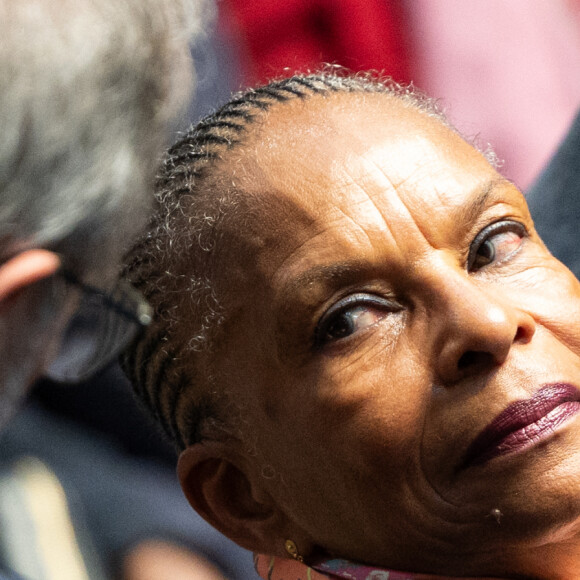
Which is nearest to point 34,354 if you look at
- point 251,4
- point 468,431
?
point 468,431

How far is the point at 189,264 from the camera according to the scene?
58.8 inches

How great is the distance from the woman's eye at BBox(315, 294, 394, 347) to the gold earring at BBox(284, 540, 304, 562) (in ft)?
1.22

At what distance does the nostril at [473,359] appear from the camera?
4.20ft

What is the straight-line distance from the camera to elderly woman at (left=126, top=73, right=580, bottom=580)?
1.28 m

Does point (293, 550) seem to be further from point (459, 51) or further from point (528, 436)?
point (459, 51)

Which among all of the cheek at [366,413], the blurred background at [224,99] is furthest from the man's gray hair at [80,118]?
the blurred background at [224,99]

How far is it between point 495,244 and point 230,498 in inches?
25.6

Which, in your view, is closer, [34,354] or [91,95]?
[91,95]

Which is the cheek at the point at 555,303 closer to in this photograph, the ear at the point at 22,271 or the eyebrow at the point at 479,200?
the eyebrow at the point at 479,200

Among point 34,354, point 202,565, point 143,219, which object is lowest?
point 202,565

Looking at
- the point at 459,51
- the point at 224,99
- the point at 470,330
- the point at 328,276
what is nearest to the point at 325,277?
the point at 328,276

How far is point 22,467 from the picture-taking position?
2582 millimetres

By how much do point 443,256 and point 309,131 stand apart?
1.05 feet

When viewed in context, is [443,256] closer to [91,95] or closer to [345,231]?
[345,231]
